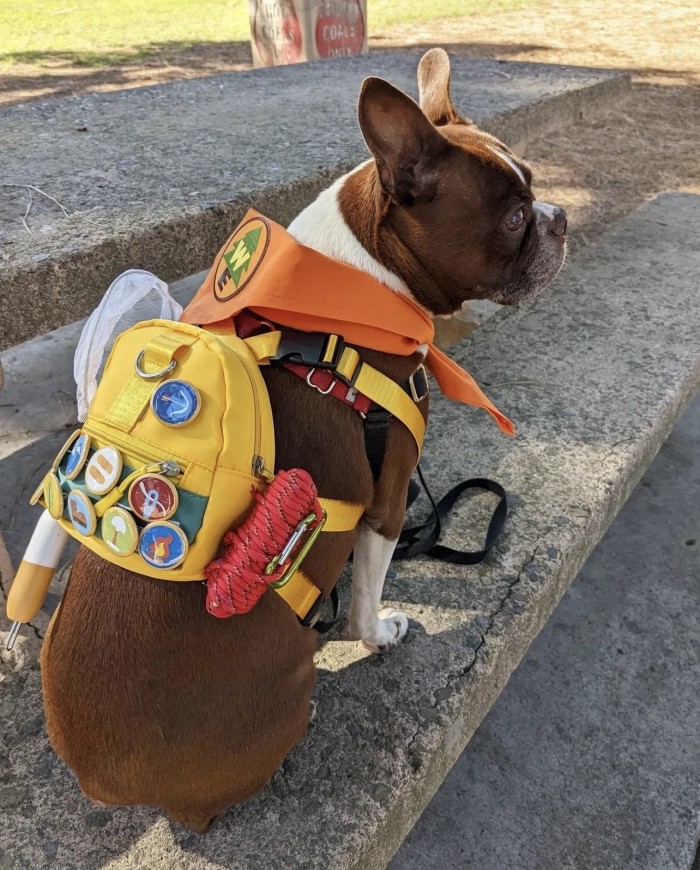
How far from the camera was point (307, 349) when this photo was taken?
161cm

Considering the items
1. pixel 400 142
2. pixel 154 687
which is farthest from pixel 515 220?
pixel 154 687

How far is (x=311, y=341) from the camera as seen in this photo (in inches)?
63.9

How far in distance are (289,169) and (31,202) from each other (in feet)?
3.31

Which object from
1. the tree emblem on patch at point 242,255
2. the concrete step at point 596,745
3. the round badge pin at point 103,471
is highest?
the tree emblem on patch at point 242,255

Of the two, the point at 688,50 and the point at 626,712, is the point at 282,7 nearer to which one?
the point at 626,712

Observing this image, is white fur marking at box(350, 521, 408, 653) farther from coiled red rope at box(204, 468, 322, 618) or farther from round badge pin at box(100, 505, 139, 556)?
round badge pin at box(100, 505, 139, 556)

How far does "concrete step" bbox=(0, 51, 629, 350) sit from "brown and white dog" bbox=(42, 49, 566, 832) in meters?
0.78

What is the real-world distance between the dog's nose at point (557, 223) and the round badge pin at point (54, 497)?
4.68 feet

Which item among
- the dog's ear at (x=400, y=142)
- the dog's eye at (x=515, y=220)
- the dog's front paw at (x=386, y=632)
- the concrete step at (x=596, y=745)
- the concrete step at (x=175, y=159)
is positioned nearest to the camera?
the dog's ear at (x=400, y=142)

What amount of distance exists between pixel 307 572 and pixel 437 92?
4.86ft

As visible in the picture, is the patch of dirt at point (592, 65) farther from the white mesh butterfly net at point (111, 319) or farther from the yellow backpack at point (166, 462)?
the yellow backpack at point (166, 462)

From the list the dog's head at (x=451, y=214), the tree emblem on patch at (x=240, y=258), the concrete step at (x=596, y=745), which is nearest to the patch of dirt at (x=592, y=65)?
the dog's head at (x=451, y=214)

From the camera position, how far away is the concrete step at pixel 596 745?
2.08 m

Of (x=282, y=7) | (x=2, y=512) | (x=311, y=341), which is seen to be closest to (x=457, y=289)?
(x=311, y=341)
